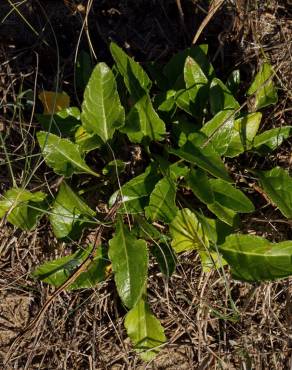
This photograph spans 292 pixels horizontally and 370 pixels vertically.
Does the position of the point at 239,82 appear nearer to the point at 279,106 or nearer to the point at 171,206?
the point at 279,106

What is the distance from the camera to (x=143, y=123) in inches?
56.8

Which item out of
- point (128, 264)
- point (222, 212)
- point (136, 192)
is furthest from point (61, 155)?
point (222, 212)

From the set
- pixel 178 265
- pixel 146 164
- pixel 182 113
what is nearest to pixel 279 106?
pixel 182 113

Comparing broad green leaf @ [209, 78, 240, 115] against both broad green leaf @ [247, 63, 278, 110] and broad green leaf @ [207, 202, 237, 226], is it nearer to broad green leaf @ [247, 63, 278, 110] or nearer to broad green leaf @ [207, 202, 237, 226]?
broad green leaf @ [247, 63, 278, 110]

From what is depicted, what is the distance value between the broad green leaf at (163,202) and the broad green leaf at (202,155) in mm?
84

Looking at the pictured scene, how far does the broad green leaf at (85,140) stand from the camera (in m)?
1.48

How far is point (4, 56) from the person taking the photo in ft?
5.57

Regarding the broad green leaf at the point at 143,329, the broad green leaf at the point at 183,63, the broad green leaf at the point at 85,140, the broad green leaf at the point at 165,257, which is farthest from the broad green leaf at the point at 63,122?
the broad green leaf at the point at 143,329

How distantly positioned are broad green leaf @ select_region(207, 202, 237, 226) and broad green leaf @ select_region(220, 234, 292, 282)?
6 cm

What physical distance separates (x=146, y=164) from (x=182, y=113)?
0.54 feet

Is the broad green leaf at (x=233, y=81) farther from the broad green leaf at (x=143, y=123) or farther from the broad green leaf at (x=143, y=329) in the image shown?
the broad green leaf at (x=143, y=329)

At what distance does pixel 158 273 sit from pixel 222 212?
10.9 inches

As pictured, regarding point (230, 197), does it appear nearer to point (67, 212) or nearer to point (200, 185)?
point (200, 185)

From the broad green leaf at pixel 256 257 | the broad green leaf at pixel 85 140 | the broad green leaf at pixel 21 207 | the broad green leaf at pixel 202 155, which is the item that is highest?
the broad green leaf at pixel 202 155
